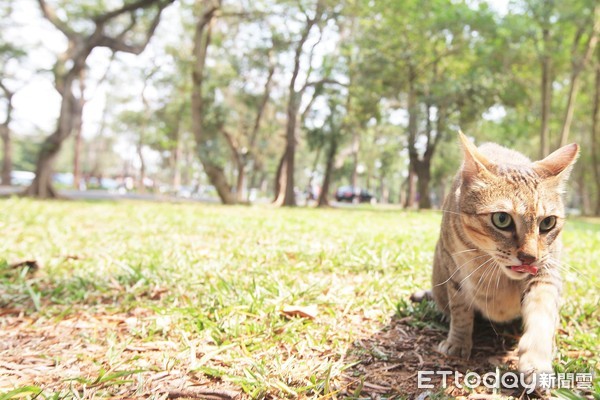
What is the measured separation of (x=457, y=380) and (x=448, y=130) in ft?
51.4

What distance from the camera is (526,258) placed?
5.47ft

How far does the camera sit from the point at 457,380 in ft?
5.83

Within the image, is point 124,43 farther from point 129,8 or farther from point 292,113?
point 292,113

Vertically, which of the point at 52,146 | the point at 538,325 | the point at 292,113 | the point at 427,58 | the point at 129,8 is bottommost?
the point at 538,325

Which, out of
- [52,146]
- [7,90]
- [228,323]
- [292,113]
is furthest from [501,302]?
[7,90]

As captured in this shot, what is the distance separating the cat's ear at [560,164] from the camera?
1906 millimetres

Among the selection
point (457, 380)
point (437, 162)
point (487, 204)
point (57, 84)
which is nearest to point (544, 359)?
point (457, 380)

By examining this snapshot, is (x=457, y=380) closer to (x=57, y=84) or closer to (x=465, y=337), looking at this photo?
(x=465, y=337)

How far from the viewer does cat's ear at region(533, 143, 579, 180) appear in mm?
1906

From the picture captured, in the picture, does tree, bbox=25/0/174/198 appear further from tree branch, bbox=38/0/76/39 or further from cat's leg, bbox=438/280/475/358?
cat's leg, bbox=438/280/475/358

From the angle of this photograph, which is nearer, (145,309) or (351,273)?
(145,309)

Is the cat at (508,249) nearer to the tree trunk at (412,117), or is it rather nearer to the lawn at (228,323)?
the lawn at (228,323)

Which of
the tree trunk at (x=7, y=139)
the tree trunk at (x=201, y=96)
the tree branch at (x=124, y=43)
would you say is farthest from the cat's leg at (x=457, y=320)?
the tree trunk at (x=7, y=139)

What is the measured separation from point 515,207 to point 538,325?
1.80ft
